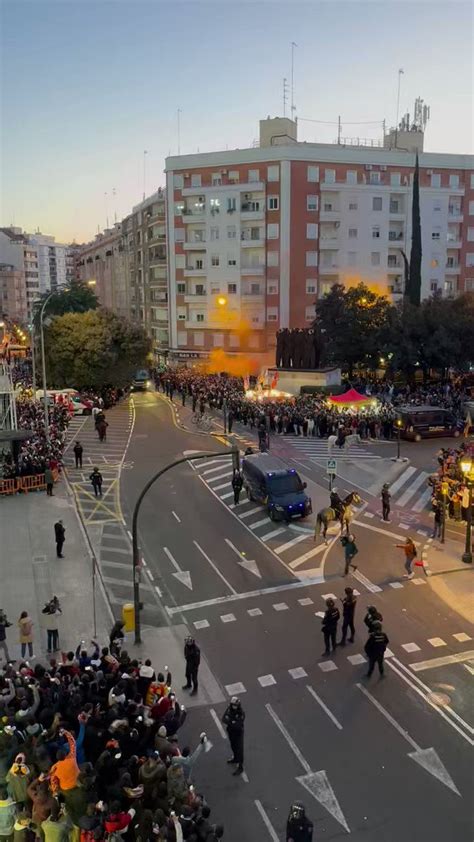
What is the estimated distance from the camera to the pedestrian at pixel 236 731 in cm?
1132

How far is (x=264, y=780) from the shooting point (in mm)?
11242

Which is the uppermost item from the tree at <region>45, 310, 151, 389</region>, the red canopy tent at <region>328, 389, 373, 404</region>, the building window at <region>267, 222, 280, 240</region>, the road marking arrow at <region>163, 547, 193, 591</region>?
the building window at <region>267, 222, 280, 240</region>

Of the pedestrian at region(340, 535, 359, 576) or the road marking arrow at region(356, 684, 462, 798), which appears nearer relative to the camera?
the road marking arrow at region(356, 684, 462, 798)

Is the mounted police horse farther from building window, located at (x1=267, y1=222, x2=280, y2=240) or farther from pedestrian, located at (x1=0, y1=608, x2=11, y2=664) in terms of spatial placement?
building window, located at (x1=267, y1=222, x2=280, y2=240)

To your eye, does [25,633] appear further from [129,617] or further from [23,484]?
[23,484]

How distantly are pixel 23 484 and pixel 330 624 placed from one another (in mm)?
17158

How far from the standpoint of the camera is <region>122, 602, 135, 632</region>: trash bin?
16297 mm

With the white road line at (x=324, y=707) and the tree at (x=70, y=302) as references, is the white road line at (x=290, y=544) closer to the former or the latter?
the white road line at (x=324, y=707)

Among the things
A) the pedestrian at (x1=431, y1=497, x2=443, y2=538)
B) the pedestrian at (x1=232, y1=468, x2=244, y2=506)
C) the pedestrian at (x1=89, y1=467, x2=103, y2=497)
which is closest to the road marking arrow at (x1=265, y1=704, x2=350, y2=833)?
the pedestrian at (x1=431, y1=497, x2=443, y2=538)

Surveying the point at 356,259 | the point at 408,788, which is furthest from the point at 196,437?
the point at 356,259

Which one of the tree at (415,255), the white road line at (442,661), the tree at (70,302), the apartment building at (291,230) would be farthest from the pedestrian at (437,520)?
the tree at (70,302)

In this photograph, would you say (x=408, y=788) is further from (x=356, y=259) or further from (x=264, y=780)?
(x=356, y=259)

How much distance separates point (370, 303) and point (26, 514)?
127 ft

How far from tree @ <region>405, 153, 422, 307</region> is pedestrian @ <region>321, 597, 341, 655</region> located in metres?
47.3
